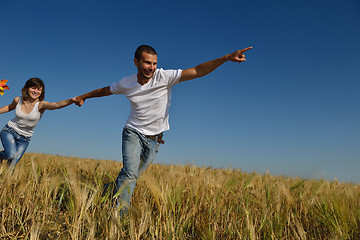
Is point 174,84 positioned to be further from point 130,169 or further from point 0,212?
point 0,212

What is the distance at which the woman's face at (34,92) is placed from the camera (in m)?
4.42

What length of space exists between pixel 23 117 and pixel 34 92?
0.47m

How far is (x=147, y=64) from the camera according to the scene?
9.76ft

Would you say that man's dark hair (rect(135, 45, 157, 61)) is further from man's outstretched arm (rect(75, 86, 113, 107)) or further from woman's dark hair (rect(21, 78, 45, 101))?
woman's dark hair (rect(21, 78, 45, 101))

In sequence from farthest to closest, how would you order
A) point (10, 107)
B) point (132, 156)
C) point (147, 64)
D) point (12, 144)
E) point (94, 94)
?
point (10, 107) → point (12, 144) → point (94, 94) → point (147, 64) → point (132, 156)

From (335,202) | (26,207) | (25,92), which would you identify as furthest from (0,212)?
(25,92)

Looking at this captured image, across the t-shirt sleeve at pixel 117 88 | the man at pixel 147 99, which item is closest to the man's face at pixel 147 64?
the man at pixel 147 99

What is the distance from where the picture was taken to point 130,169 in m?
2.65

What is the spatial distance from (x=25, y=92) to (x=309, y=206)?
15.1 feet

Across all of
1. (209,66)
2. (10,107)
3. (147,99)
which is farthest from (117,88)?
(10,107)

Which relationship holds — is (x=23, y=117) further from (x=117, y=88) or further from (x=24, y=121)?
(x=117, y=88)

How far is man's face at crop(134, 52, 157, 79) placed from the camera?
9.75 feet

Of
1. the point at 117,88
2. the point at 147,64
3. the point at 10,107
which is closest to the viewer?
the point at 147,64

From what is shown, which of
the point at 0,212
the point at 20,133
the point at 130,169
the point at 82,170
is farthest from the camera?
the point at 20,133
